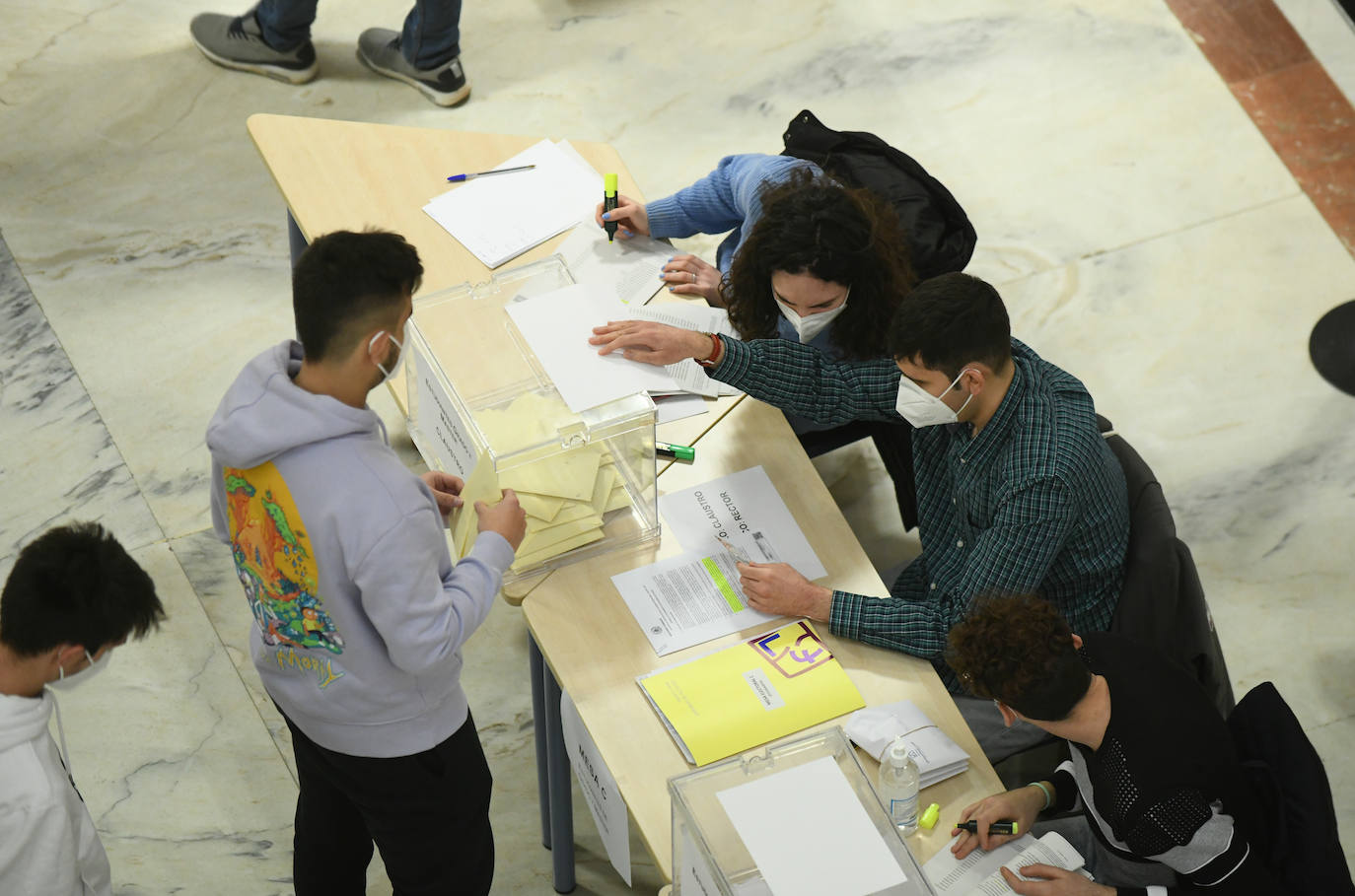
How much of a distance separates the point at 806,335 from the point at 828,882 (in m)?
1.35

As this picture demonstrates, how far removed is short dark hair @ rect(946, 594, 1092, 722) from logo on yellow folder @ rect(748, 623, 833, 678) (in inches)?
12.2

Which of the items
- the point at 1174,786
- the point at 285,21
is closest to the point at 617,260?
the point at 1174,786

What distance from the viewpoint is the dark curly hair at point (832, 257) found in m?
2.89

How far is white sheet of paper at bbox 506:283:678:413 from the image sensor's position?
2.71 metres

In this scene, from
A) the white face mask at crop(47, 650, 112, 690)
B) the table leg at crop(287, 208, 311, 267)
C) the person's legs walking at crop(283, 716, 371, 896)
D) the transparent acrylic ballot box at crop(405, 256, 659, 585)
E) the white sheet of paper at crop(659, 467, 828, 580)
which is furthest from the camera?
the table leg at crop(287, 208, 311, 267)

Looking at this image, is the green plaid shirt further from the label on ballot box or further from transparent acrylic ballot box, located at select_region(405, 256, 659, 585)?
the label on ballot box

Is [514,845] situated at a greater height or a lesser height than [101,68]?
lesser

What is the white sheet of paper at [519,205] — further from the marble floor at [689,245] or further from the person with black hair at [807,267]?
the marble floor at [689,245]

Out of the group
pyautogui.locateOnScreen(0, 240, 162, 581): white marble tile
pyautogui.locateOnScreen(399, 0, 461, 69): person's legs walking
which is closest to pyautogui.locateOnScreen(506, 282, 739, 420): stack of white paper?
pyautogui.locateOnScreen(0, 240, 162, 581): white marble tile

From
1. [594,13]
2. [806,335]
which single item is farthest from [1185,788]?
[594,13]

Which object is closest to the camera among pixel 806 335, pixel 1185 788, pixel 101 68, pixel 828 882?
pixel 828 882

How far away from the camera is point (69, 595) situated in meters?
2.03

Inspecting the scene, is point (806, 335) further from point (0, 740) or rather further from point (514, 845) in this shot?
point (0, 740)

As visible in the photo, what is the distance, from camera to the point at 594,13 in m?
4.97
